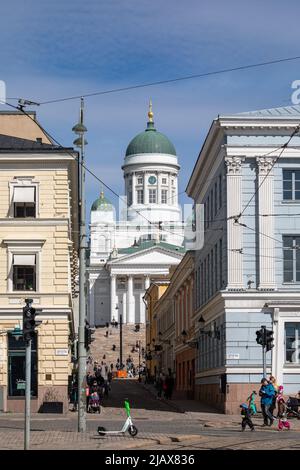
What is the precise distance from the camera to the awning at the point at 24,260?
157ft

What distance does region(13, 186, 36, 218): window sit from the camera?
48.4 meters

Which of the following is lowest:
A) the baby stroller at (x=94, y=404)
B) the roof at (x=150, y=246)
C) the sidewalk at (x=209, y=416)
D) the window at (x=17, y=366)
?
the sidewalk at (x=209, y=416)

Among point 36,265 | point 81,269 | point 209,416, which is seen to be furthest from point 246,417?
point 36,265

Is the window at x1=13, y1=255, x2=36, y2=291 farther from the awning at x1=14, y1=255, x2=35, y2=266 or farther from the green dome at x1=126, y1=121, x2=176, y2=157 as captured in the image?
the green dome at x1=126, y1=121, x2=176, y2=157

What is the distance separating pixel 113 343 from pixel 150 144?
56361 mm

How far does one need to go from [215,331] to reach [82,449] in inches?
951

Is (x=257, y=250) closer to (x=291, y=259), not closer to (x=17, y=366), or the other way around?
(x=291, y=259)

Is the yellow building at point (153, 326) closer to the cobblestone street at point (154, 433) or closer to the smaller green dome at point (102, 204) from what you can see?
the cobblestone street at point (154, 433)

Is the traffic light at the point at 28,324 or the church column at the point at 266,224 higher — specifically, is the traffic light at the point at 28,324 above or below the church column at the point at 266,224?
below

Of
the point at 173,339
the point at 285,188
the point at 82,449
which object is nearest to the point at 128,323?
the point at 173,339

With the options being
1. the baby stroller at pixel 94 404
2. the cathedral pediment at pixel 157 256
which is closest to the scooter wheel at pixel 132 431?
the baby stroller at pixel 94 404

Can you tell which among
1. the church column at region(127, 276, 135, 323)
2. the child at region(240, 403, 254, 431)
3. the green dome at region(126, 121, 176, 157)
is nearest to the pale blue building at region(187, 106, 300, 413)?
the child at region(240, 403, 254, 431)

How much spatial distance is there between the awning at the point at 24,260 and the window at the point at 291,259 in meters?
10.2

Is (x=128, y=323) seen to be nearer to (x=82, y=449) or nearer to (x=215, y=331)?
(x=215, y=331)
